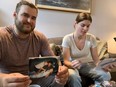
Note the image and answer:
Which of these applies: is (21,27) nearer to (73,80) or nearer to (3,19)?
(73,80)

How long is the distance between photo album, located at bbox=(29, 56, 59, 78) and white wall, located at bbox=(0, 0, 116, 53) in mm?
1842

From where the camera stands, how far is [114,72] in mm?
2484

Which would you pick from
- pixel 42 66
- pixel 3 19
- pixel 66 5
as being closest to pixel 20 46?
pixel 42 66

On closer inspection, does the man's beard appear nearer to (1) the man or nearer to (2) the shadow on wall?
(1) the man

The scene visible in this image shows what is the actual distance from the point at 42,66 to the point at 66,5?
2242 mm

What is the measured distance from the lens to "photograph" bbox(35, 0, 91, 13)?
10.2 ft

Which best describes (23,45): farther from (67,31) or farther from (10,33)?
(67,31)

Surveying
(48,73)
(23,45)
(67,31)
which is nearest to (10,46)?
(23,45)

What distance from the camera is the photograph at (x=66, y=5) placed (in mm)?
3109

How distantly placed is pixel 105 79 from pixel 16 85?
4.50 feet

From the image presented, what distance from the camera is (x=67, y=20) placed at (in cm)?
340

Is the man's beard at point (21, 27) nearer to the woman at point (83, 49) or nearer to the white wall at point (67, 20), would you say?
the woman at point (83, 49)

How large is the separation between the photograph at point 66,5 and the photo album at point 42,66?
1945 millimetres

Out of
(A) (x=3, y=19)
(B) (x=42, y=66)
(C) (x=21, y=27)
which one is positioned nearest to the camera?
(B) (x=42, y=66)
